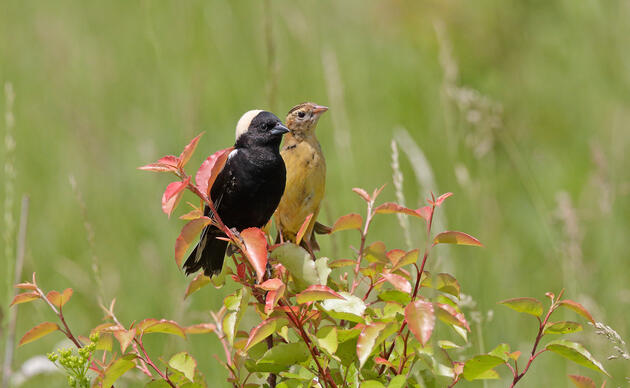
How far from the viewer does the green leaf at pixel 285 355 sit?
1503 millimetres

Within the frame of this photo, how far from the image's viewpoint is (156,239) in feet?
15.1

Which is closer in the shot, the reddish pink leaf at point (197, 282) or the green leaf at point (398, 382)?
the green leaf at point (398, 382)

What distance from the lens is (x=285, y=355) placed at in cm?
151

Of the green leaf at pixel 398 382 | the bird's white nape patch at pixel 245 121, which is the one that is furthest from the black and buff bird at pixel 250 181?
the green leaf at pixel 398 382

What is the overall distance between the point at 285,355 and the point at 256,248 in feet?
0.82

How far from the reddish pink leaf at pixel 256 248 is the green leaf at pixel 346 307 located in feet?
0.51

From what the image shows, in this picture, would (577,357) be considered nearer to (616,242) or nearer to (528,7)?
(616,242)

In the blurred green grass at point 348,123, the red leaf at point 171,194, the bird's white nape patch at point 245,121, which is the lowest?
the blurred green grass at point 348,123

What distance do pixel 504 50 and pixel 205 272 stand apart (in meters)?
5.56

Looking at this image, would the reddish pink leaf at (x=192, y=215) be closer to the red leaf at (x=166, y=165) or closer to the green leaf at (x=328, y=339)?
the red leaf at (x=166, y=165)

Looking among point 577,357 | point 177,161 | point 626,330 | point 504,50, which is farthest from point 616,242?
point 177,161

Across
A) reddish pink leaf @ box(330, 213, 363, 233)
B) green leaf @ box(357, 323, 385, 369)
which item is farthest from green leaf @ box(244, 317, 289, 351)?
reddish pink leaf @ box(330, 213, 363, 233)

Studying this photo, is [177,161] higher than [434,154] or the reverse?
higher

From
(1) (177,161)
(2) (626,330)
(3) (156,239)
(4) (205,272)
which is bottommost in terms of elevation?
(2) (626,330)
